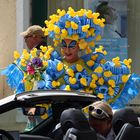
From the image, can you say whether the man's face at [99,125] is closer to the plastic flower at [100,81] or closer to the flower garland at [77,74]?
the flower garland at [77,74]

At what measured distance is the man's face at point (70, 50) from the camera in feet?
24.9

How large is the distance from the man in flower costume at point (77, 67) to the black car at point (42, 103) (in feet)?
2.55

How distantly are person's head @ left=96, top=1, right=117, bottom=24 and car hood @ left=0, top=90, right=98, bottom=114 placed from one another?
6026 mm

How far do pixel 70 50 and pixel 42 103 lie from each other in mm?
1883

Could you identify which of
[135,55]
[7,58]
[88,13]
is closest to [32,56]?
[88,13]

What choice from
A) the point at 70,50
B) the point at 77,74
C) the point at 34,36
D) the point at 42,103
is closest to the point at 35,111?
the point at 42,103

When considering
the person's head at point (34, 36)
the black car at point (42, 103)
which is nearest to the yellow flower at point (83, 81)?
the black car at point (42, 103)

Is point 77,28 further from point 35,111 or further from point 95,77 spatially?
point 35,111

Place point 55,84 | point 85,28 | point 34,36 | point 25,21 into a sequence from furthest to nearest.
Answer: point 25,21 < point 34,36 < point 85,28 < point 55,84

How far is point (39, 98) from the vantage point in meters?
5.73

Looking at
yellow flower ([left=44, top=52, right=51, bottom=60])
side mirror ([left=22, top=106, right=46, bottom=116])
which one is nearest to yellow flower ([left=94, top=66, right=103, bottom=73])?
yellow flower ([left=44, top=52, right=51, bottom=60])

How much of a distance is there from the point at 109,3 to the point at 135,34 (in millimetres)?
771

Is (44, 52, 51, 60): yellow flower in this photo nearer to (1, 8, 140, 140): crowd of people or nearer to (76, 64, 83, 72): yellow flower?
(1, 8, 140, 140): crowd of people

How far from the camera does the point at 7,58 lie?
1191cm
